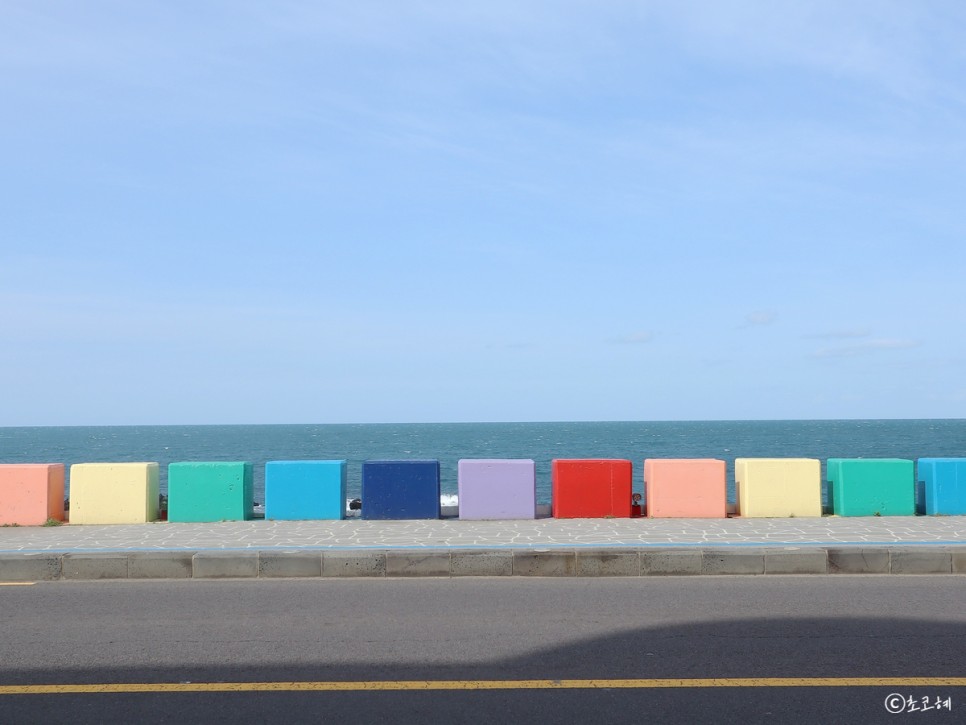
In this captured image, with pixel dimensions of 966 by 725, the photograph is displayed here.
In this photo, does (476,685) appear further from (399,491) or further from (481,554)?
(399,491)

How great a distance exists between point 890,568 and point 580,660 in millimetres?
5151

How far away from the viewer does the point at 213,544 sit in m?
11.5

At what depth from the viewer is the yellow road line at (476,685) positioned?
5.96 meters

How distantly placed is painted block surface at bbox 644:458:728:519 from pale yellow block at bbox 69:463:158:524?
22.8 ft

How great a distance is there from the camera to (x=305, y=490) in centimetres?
1417

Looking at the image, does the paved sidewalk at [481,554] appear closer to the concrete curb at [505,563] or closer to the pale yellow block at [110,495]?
the concrete curb at [505,563]

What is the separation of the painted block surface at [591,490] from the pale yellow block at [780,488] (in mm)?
1690

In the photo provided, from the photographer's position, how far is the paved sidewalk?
10352 millimetres

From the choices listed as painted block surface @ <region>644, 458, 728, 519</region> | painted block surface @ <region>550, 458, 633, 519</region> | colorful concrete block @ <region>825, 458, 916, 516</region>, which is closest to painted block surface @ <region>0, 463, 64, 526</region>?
painted block surface @ <region>550, 458, 633, 519</region>

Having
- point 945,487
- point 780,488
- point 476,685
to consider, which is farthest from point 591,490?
point 476,685

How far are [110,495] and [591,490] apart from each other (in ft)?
21.7

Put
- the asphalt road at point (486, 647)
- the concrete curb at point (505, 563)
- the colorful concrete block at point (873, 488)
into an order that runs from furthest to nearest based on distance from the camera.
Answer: the colorful concrete block at point (873, 488) → the concrete curb at point (505, 563) → the asphalt road at point (486, 647)

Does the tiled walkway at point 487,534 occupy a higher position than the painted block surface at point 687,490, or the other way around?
the painted block surface at point 687,490

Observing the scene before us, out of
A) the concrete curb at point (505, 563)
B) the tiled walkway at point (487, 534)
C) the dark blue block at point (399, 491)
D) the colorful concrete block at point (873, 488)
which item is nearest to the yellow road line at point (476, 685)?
the concrete curb at point (505, 563)
